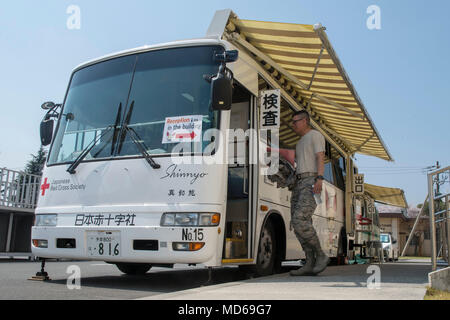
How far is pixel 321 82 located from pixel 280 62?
0.94 metres

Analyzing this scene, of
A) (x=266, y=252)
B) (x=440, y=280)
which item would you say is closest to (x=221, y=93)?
Answer: (x=266, y=252)

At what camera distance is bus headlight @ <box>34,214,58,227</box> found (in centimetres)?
603

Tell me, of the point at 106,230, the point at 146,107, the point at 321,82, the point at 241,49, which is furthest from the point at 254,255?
the point at 321,82

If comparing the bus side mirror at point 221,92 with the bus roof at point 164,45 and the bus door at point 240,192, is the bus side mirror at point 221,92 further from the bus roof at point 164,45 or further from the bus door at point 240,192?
the bus door at point 240,192

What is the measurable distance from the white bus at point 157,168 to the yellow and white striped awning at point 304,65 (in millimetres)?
437

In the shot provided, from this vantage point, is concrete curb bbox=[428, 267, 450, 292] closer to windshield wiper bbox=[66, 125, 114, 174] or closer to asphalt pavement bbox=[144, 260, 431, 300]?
asphalt pavement bbox=[144, 260, 431, 300]

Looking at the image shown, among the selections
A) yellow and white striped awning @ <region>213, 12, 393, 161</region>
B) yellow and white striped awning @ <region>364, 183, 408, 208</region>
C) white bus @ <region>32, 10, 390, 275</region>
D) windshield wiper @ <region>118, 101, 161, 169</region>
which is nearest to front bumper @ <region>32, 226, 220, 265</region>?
white bus @ <region>32, 10, 390, 275</region>

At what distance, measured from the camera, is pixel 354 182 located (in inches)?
558

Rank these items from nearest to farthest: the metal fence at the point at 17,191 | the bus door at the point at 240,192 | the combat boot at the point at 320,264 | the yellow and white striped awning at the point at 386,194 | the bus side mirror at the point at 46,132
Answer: the bus door at the point at 240,192, the combat boot at the point at 320,264, the bus side mirror at the point at 46,132, the metal fence at the point at 17,191, the yellow and white striped awning at the point at 386,194

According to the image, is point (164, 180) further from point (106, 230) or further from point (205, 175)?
point (106, 230)

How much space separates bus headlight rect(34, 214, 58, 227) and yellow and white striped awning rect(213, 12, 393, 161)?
3.31m

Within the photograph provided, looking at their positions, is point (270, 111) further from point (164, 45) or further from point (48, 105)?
point (48, 105)

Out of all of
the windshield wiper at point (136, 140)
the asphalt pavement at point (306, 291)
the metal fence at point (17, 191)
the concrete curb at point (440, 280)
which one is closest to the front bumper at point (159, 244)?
the asphalt pavement at point (306, 291)

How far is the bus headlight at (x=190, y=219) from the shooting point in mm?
5289
